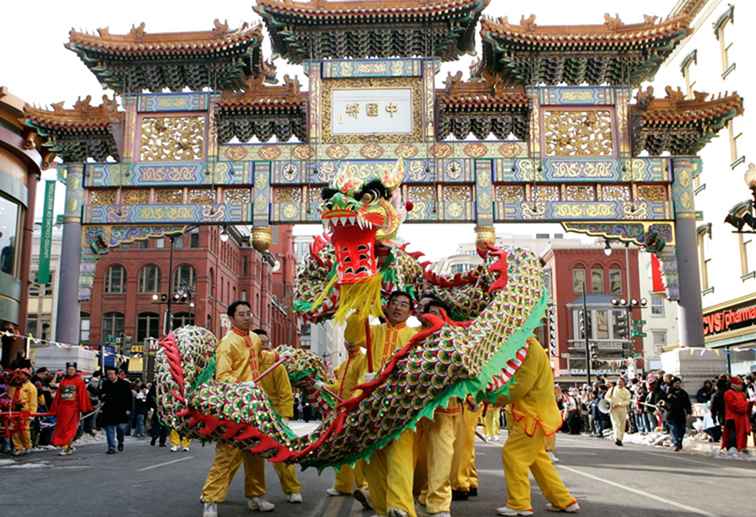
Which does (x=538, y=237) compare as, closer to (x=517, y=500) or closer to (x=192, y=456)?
(x=192, y=456)

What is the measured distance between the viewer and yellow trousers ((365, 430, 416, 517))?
20.6 ft

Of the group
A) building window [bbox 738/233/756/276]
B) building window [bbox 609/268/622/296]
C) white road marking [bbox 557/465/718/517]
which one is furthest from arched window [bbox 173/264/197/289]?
white road marking [bbox 557/465/718/517]

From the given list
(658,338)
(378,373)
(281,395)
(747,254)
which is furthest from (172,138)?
(658,338)

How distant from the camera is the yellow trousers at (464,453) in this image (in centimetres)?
783

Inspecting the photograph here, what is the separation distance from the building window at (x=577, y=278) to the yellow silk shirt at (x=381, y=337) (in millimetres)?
50733

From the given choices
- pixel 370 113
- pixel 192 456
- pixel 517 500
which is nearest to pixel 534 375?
pixel 517 500

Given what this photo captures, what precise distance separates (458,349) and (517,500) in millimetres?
1826

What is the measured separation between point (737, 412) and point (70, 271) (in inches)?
629

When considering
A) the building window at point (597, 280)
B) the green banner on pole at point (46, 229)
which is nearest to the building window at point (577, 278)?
the building window at point (597, 280)

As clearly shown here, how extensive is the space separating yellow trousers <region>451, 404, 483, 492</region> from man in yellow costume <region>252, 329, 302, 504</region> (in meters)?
1.63

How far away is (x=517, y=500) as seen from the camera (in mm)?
7262

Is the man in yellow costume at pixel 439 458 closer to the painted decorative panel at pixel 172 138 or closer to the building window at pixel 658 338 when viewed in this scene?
the painted decorative panel at pixel 172 138

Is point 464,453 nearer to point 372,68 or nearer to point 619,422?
point 619,422

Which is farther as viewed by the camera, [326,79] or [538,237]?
[538,237]
